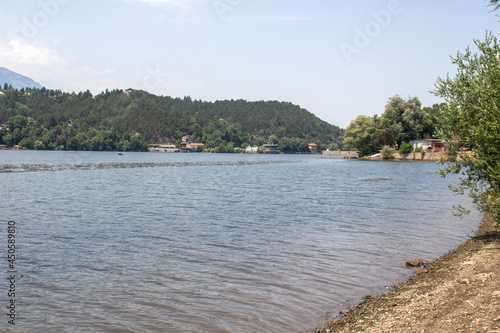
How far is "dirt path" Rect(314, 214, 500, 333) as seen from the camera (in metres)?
9.17

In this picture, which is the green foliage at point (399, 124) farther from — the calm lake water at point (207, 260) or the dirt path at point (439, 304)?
the dirt path at point (439, 304)

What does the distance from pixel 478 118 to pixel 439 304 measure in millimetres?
10712

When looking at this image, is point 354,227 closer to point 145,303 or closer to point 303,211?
point 303,211

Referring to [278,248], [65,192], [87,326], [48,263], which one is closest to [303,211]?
[278,248]

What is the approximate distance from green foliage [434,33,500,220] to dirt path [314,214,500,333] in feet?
13.2

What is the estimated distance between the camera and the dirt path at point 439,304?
9172mm

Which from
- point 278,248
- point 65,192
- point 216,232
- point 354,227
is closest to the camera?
point 278,248

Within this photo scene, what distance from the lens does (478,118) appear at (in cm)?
1805

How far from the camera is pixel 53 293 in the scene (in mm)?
13047

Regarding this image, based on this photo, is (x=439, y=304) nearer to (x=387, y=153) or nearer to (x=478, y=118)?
(x=478, y=118)

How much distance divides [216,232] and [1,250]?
1047 cm

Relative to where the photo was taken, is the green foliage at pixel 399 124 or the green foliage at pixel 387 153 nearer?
the green foliage at pixel 399 124

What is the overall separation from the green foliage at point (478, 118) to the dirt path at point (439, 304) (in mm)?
4011

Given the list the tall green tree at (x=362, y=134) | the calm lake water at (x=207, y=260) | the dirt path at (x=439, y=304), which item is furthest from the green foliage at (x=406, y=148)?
the dirt path at (x=439, y=304)
